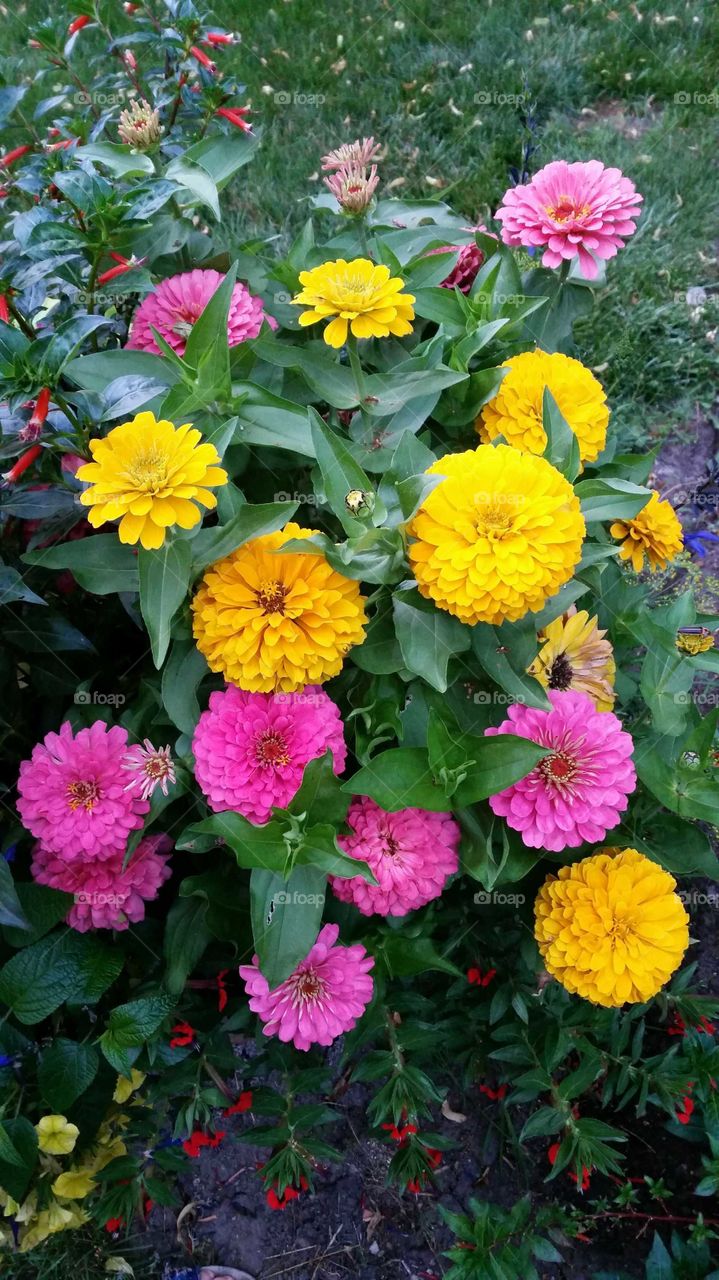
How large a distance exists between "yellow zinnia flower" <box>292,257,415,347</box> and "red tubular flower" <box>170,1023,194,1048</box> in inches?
38.2

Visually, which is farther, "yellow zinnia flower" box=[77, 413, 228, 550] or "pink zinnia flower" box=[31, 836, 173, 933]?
"pink zinnia flower" box=[31, 836, 173, 933]

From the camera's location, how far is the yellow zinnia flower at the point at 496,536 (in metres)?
1.00

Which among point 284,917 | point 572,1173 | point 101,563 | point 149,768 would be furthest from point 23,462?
point 572,1173

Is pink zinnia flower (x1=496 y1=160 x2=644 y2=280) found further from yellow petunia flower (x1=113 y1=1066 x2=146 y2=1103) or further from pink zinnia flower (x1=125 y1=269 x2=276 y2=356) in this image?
yellow petunia flower (x1=113 y1=1066 x2=146 y2=1103)

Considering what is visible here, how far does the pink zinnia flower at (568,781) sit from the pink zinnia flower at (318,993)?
0.27 meters

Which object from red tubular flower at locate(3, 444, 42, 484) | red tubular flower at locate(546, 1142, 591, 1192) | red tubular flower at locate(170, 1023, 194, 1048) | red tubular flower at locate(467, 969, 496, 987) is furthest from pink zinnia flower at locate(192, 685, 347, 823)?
red tubular flower at locate(546, 1142, 591, 1192)

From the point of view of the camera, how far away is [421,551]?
1.06 m

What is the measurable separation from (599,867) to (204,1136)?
0.73 meters

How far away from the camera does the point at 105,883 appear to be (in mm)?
1255

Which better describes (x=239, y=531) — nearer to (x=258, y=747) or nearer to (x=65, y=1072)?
(x=258, y=747)

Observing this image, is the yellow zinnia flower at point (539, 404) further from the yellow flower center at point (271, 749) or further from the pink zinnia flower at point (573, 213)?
the yellow flower center at point (271, 749)

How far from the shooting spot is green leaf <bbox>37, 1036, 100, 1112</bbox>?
4.12 ft

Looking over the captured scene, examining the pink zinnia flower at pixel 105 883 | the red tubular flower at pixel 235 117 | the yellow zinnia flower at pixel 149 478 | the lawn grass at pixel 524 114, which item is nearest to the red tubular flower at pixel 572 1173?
the pink zinnia flower at pixel 105 883

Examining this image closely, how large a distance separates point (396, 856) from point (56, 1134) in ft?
2.00
